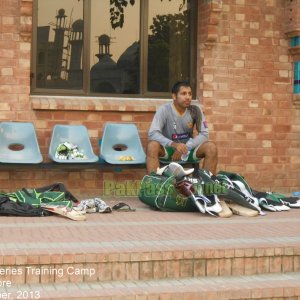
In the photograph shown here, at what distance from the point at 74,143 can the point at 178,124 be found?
144cm

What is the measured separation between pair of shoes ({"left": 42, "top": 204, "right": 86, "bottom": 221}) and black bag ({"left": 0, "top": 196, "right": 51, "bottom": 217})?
0.07 m

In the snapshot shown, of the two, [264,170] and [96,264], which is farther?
[264,170]

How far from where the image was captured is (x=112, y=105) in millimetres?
9977

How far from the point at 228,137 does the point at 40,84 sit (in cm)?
288

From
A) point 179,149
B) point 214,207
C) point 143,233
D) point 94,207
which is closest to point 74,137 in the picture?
point 179,149

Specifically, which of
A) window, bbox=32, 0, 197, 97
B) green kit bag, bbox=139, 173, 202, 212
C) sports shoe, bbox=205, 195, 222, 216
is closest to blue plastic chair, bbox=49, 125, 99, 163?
window, bbox=32, 0, 197, 97

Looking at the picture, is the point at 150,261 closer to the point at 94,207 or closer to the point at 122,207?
the point at 94,207

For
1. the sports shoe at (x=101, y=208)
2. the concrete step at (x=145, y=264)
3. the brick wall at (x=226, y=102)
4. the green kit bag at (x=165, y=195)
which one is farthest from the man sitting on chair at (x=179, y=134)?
the concrete step at (x=145, y=264)

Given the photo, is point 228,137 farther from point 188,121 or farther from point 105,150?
point 105,150

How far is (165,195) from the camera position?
809 centimetres

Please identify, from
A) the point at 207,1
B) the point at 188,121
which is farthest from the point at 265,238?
the point at 207,1

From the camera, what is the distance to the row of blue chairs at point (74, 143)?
9239mm

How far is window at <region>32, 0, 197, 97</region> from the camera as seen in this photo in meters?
10.0

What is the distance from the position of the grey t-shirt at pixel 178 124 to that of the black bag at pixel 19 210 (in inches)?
85.5
